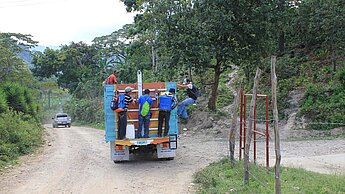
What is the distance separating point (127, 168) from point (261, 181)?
4.77 metres

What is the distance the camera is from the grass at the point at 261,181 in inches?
273

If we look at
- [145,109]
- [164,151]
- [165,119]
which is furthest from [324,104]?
[145,109]

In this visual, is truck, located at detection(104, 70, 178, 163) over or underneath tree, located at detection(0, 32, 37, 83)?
underneath

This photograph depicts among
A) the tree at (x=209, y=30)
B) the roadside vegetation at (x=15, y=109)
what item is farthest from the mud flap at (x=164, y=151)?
the tree at (x=209, y=30)

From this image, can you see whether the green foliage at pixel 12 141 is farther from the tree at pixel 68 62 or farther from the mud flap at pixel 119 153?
the tree at pixel 68 62

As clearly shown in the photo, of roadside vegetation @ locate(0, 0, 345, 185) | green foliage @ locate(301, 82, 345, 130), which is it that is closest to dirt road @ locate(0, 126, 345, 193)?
roadside vegetation @ locate(0, 0, 345, 185)

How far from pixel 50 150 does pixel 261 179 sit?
35.1 feet

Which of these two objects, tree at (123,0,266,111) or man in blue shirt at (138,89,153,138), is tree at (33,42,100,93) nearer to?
tree at (123,0,266,111)

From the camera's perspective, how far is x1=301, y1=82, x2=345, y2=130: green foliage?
17328mm

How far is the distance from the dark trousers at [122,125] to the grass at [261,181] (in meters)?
2.54

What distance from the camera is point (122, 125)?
1153 centimetres

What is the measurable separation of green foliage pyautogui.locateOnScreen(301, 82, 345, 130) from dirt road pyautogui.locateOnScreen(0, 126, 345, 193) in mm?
2746

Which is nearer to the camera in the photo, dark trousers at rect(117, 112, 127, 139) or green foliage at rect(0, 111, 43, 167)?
dark trousers at rect(117, 112, 127, 139)

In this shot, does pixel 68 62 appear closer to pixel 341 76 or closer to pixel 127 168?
pixel 341 76
